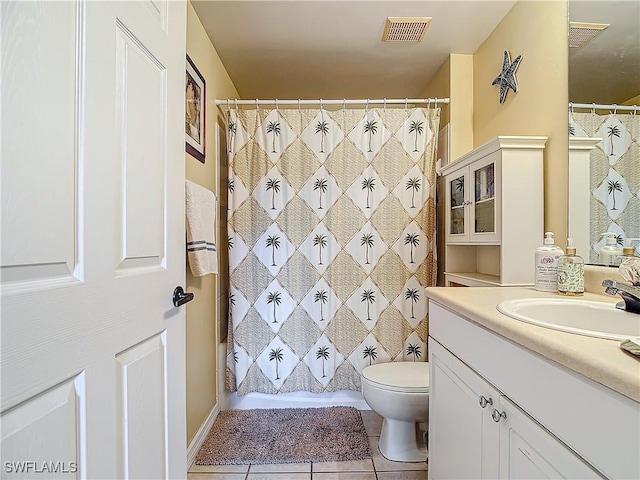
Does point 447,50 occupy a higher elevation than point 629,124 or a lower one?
higher

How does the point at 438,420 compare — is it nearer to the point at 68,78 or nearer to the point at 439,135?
the point at 68,78

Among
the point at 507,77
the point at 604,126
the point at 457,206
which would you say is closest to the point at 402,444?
the point at 457,206

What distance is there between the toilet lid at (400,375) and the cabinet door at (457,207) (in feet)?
2.47

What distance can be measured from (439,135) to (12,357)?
240cm

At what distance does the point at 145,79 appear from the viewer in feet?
2.83

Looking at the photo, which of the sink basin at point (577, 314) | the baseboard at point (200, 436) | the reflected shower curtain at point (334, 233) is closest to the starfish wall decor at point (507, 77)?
the reflected shower curtain at point (334, 233)

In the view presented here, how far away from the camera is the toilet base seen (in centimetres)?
Result: 169

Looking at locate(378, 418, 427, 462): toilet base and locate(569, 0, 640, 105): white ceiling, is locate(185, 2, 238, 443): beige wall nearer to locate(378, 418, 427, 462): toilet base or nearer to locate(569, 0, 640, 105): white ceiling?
locate(378, 418, 427, 462): toilet base

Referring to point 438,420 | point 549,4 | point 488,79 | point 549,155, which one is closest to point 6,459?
point 438,420

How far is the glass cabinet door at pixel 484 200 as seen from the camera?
1.59 m

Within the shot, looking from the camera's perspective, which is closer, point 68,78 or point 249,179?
point 68,78

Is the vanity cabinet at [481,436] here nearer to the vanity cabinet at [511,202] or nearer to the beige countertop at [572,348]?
the beige countertop at [572,348]

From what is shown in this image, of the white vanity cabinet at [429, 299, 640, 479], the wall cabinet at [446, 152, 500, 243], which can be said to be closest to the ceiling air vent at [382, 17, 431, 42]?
the wall cabinet at [446, 152, 500, 243]

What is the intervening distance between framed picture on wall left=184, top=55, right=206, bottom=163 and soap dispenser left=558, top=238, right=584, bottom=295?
1662mm
